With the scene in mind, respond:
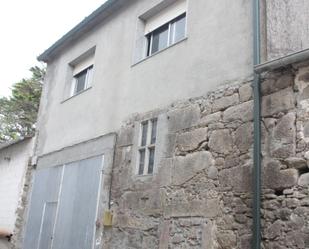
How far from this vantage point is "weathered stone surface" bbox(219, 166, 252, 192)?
4.86 m

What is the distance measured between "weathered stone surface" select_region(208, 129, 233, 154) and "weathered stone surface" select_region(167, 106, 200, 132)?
49cm

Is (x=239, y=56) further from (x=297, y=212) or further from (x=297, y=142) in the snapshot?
(x=297, y=212)

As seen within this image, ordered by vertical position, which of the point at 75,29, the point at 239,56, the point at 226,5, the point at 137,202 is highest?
the point at 75,29

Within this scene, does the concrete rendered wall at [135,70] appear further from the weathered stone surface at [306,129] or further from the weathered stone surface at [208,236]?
the weathered stone surface at [208,236]

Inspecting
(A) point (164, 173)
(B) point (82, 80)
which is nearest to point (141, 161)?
(A) point (164, 173)

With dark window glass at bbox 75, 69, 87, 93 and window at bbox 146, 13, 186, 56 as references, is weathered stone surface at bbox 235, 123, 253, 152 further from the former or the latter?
dark window glass at bbox 75, 69, 87, 93

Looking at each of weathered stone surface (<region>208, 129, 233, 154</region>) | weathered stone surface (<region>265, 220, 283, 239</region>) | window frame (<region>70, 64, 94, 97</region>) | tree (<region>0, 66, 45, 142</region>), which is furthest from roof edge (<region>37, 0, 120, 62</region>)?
tree (<region>0, 66, 45, 142</region>)

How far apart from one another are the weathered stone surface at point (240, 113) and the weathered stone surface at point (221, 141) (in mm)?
201

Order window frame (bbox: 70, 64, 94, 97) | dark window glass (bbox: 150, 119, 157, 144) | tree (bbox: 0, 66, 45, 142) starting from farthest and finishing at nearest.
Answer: tree (bbox: 0, 66, 45, 142), window frame (bbox: 70, 64, 94, 97), dark window glass (bbox: 150, 119, 157, 144)

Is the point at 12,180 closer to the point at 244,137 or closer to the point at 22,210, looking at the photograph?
the point at 22,210

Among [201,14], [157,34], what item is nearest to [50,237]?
[157,34]

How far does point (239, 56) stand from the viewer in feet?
18.0

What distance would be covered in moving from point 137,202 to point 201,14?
10.7 feet

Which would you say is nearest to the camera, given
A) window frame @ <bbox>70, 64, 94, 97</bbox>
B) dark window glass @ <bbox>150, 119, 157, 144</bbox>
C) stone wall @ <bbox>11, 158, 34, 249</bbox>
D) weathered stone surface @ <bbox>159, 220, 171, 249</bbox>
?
weathered stone surface @ <bbox>159, 220, 171, 249</bbox>
